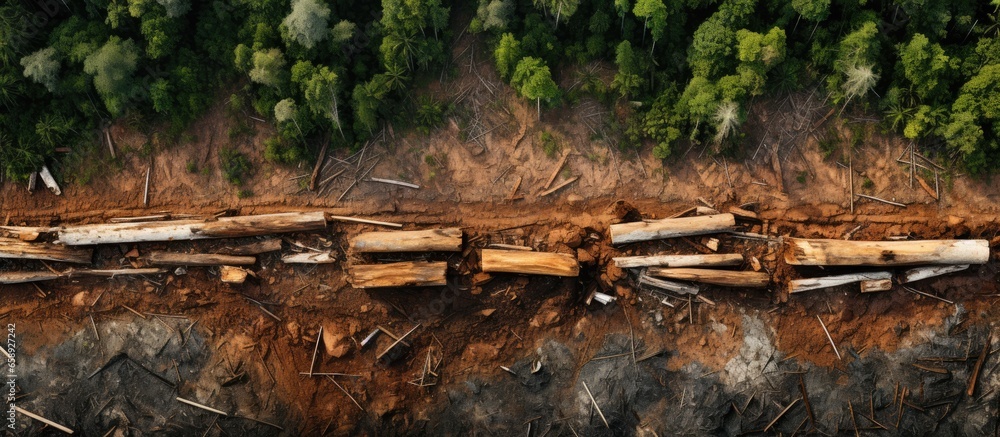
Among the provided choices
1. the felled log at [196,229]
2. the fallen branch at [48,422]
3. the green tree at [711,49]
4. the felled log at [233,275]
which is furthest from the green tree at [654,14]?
the fallen branch at [48,422]

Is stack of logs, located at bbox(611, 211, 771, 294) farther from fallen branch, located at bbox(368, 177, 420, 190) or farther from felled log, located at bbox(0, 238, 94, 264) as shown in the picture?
felled log, located at bbox(0, 238, 94, 264)

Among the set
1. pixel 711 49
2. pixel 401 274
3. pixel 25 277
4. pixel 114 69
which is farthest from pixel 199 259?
pixel 711 49

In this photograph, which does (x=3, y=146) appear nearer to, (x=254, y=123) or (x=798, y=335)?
(x=254, y=123)

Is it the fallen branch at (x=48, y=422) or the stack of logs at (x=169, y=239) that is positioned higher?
the stack of logs at (x=169, y=239)

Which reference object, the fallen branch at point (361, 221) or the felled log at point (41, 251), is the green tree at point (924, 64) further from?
the felled log at point (41, 251)

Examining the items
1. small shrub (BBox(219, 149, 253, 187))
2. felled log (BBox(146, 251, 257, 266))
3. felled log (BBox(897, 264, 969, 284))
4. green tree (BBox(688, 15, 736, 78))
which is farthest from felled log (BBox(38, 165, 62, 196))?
felled log (BBox(897, 264, 969, 284))

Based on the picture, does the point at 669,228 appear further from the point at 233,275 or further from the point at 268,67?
the point at 233,275
